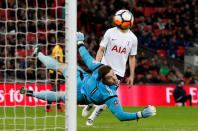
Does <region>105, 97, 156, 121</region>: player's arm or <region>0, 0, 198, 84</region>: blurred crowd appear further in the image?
<region>0, 0, 198, 84</region>: blurred crowd

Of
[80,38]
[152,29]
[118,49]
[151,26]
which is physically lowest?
[118,49]

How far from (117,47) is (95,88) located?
164cm

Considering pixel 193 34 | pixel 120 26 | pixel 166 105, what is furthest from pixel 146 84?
pixel 120 26

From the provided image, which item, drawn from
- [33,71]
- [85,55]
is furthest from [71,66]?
[33,71]

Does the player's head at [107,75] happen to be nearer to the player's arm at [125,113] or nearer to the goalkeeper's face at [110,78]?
the goalkeeper's face at [110,78]

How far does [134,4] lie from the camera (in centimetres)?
2705

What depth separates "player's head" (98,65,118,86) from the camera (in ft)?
26.6

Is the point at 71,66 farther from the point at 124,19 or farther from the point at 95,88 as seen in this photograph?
the point at 124,19

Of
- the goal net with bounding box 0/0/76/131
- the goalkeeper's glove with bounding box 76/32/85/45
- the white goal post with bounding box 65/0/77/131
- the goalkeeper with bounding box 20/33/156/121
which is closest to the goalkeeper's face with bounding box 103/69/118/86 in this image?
the goalkeeper with bounding box 20/33/156/121

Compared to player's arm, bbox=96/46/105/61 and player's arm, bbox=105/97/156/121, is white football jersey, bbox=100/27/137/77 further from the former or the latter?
player's arm, bbox=105/97/156/121

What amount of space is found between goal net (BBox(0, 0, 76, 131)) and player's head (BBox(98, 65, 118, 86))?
796 millimetres

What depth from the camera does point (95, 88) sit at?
27.9 feet

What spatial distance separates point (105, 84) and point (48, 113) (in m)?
5.40

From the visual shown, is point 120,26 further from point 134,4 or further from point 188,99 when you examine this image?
point 134,4
